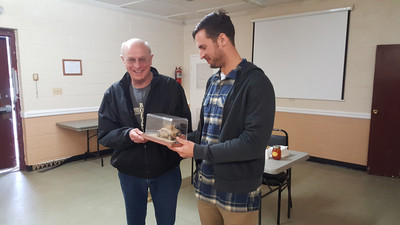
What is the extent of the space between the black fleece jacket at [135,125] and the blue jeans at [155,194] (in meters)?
0.05

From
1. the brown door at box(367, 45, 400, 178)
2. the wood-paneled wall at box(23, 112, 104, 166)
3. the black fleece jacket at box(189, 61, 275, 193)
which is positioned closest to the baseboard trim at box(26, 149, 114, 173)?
the wood-paneled wall at box(23, 112, 104, 166)

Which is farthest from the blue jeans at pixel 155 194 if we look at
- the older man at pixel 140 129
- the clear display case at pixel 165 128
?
the clear display case at pixel 165 128

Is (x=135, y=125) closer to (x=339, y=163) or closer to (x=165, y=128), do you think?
(x=165, y=128)

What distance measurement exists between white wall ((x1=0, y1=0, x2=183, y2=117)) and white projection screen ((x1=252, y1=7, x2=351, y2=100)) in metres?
2.44

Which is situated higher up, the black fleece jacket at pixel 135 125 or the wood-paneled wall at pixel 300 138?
the black fleece jacket at pixel 135 125

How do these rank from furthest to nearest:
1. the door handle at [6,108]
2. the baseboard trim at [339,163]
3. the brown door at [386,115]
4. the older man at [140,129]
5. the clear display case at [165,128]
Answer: the baseboard trim at [339,163] < the door handle at [6,108] < the brown door at [386,115] < the older man at [140,129] < the clear display case at [165,128]

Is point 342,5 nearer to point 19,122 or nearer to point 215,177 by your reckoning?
point 215,177

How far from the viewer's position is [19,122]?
416 centimetres

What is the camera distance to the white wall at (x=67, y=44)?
402 centimetres

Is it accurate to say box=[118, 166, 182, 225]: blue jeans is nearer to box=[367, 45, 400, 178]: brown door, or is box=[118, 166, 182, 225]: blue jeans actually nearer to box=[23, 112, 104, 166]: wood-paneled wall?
box=[23, 112, 104, 166]: wood-paneled wall

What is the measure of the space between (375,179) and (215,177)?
12.4ft

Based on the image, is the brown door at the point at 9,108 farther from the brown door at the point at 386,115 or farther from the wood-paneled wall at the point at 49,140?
the brown door at the point at 386,115

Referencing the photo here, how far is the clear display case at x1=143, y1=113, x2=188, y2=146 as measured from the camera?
1.33m

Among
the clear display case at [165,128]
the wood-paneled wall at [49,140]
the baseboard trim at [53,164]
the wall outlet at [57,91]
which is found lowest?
the baseboard trim at [53,164]
